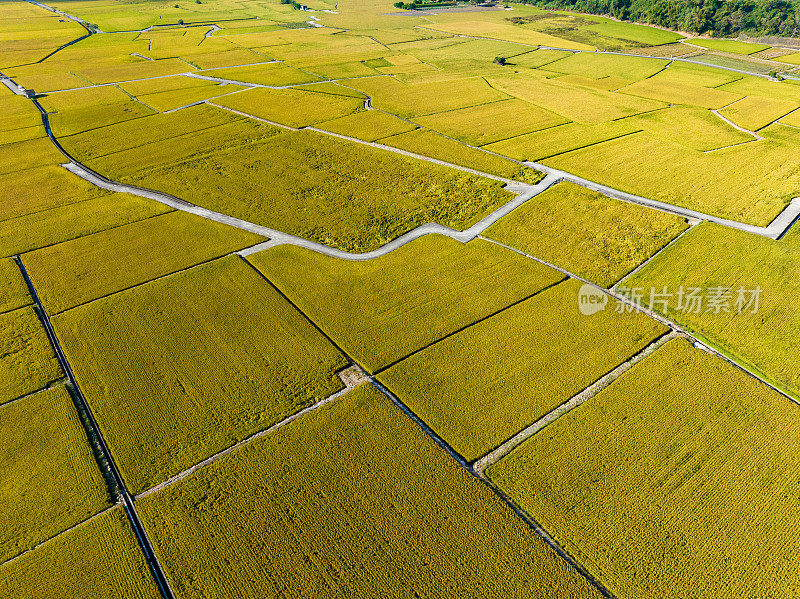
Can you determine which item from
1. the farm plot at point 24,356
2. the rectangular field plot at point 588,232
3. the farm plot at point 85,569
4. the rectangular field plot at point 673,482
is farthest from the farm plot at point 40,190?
the rectangular field plot at point 673,482

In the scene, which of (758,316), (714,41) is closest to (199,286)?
(758,316)

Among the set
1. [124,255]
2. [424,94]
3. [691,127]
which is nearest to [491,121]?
[424,94]

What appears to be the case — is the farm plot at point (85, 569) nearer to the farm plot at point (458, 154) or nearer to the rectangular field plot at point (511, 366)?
the rectangular field plot at point (511, 366)

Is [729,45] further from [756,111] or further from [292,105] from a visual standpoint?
[292,105]

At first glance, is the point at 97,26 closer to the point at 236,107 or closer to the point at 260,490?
the point at 236,107

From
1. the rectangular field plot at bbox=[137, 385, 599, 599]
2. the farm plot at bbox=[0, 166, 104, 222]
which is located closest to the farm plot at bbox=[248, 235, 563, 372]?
the rectangular field plot at bbox=[137, 385, 599, 599]

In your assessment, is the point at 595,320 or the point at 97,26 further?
the point at 97,26
